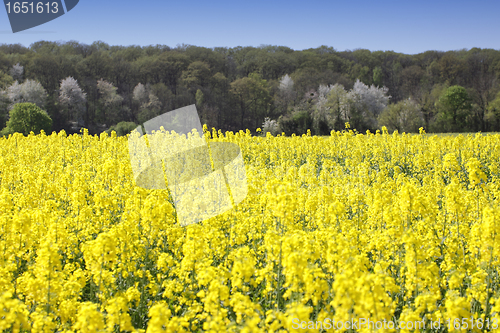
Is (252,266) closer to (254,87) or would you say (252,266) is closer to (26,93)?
(26,93)

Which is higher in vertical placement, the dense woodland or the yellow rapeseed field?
the dense woodland

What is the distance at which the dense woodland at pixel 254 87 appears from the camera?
4812cm

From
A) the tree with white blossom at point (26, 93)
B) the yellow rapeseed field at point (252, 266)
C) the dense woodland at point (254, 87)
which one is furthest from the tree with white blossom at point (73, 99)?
the yellow rapeseed field at point (252, 266)

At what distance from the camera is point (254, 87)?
61.2 meters

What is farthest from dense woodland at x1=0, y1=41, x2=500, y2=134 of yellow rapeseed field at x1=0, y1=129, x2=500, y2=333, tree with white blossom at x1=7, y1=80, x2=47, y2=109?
yellow rapeseed field at x1=0, y1=129, x2=500, y2=333

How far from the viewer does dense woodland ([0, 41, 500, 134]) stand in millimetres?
48125

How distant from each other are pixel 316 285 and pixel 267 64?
257ft

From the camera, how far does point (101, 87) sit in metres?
54.2

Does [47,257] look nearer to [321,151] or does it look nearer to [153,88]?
[321,151]

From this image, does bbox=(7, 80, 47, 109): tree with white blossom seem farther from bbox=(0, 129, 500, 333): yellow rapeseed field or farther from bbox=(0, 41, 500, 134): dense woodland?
bbox=(0, 129, 500, 333): yellow rapeseed field

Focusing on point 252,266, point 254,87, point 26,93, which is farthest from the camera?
point 254,87

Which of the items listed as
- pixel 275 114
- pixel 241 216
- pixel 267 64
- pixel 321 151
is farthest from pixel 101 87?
pixel 241 216

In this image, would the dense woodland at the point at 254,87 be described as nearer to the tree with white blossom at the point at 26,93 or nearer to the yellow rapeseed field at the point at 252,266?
the tree with white blossom at the point at 26,93

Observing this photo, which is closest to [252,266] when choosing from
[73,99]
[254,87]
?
[73,99]
